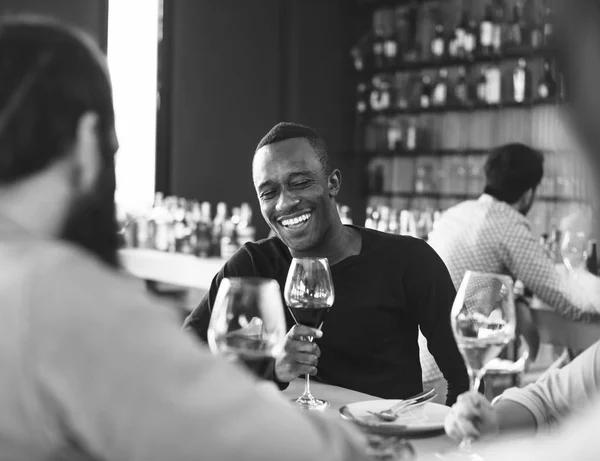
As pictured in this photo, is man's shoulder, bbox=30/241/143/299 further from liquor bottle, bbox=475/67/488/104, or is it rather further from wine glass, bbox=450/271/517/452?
liquor bottle, bbox=475/67/488/104

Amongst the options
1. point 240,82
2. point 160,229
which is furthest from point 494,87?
point 160,229

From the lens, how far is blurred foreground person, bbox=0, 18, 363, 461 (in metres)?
0.59

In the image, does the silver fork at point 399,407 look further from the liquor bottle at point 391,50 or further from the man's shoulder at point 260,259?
the liquor bottle at point 391,50

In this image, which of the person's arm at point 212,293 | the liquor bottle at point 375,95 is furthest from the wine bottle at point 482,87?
the person's arm at point 212,293

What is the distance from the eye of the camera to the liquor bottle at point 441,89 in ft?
20.0

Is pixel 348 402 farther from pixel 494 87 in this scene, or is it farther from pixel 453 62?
pixel 453 62

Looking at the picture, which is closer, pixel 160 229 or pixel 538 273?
pixel 538 273

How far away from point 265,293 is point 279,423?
328 millimetres

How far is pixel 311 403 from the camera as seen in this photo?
1383 mm

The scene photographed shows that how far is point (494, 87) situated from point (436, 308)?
→ 4338 millimetres

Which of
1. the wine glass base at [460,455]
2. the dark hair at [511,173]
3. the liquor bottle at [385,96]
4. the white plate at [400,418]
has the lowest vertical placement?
the white plate at [400,418]

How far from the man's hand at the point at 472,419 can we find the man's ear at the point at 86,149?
62 centimetres

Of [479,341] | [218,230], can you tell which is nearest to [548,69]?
[218,230]

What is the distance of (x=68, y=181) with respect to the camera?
2.35 feet
